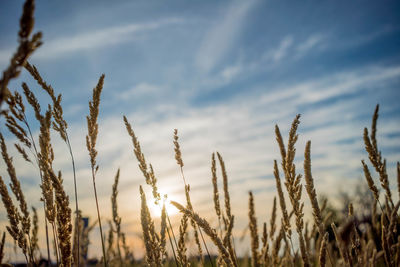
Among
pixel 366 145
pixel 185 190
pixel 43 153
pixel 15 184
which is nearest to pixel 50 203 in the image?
pixel 43 153

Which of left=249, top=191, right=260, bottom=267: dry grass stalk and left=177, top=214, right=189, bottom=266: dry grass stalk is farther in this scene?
left=177, top=214, right=189, bottom=266: dry grass stalk

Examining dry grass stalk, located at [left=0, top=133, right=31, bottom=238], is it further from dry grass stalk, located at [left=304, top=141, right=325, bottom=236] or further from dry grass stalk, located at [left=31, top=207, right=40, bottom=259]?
dry grass stalk, located at [left=304, top=141, right=325, bottom=236]

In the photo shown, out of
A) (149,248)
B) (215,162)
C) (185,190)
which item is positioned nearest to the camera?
(149,248)

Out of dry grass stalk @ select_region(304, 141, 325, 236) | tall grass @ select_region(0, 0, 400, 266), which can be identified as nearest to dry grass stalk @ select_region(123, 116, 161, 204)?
tall grass @ select_region(0, 0, 400, 266)

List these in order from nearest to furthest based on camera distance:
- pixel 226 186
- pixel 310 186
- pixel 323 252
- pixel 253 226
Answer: pixel 323 252
pixel 310 186
pixel 253 226
pixel 226 186

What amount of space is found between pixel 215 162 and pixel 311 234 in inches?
54.6

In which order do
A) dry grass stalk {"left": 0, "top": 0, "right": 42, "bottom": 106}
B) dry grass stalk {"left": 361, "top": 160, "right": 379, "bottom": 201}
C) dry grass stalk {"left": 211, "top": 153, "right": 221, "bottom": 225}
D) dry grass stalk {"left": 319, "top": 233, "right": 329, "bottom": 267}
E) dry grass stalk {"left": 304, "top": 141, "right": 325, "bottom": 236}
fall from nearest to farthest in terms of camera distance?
dry grass stalk {"left": 0, "top": 0, "right": 42, "bottom": 106}, dry grass stalk {"left": 319, "top": 233, "right": 329, "bottom": 267}, dry grass stalk {"left": 304, "top": 141, "right": 325, "bottom": 236}, dry grass stalk {"left": 361, "top": 160, "right": 379, "bottom": 201}, dry grass stalk {"left": 211, "top": 153, "right": 221, "bottom": 225}

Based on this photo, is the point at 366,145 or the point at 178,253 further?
the point at 366,145

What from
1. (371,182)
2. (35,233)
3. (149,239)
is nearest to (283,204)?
(371,182)

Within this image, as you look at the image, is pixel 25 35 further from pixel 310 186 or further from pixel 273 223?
pixel 273 223

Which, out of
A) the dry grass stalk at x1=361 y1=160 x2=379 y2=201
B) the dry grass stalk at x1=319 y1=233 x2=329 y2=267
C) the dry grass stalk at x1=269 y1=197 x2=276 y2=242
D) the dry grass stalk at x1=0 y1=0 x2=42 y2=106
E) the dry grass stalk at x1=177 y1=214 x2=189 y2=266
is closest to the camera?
the dry grass stalk at x1=0 y1=0 x2=42 y2=106

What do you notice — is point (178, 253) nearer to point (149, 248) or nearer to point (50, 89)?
point (149, 248)

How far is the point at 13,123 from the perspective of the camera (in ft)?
8.18

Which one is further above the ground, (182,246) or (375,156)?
(375,156)
